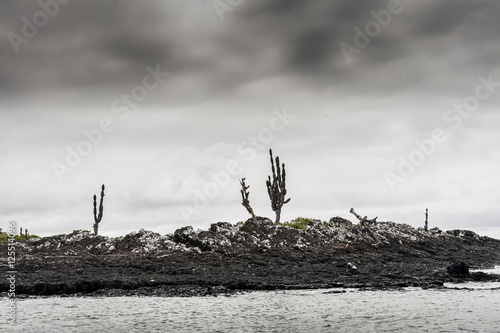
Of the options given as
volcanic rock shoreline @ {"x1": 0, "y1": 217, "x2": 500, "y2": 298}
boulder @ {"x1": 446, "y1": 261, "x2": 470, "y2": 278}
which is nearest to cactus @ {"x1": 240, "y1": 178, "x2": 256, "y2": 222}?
volcanic rock shoreline @ {"x1": 0, "y1": 217, "x2": 500, "y2": 298}

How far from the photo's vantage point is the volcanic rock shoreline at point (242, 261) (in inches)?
1040

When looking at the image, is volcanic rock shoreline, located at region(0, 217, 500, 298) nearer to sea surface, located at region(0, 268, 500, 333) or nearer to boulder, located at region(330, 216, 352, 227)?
boulder, located at region(330, 216, 352, 227)

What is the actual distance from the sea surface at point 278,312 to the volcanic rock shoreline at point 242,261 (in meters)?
2.66

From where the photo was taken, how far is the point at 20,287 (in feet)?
83.8

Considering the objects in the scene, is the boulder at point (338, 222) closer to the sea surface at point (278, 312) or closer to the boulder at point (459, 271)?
the boulder at point (459, 271)

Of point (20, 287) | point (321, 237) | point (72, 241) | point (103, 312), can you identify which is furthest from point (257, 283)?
point (72, 241)

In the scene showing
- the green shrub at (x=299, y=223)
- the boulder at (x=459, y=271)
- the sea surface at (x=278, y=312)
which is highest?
the green shrub at (x=299, y=223)

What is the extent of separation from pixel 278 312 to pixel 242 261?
15.1 meters

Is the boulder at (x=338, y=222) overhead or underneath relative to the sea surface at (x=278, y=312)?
overhead

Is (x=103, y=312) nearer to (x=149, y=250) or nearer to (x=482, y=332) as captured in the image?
(x=482, y=332)

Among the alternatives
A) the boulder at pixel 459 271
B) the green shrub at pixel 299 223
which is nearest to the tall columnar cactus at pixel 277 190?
the green shrub at pixel 299 223

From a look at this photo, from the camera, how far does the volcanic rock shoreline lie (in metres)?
26.4

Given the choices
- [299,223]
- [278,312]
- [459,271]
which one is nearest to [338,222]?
[299,223]

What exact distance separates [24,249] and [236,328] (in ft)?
96.3
